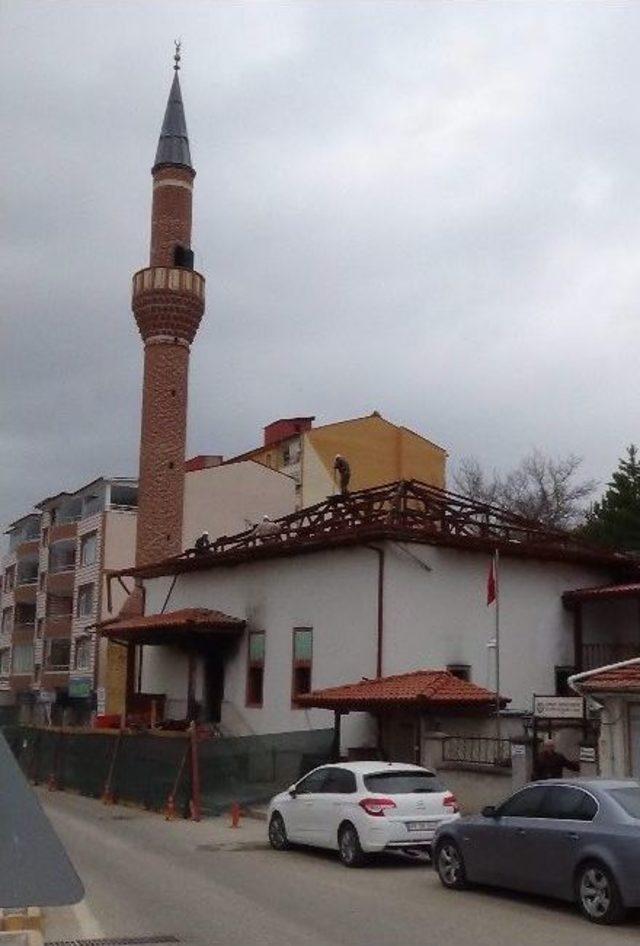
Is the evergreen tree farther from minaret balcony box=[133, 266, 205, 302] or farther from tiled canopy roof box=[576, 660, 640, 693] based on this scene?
tiled canopy roof box=[576, 660, 640, 693]

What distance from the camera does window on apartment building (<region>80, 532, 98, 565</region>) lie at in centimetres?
6216

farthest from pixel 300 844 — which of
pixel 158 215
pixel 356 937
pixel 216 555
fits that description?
pixel 158 215

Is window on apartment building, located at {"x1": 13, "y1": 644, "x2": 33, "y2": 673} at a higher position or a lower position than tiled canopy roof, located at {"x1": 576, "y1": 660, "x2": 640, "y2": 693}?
higher

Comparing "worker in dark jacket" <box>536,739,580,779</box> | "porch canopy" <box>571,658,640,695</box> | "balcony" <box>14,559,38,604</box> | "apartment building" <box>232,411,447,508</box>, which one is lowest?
"worker in dark jacket" <box>536,739,580,779</box>

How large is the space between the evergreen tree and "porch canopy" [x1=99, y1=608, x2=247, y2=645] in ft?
70.1

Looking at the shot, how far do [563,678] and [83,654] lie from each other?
125ft

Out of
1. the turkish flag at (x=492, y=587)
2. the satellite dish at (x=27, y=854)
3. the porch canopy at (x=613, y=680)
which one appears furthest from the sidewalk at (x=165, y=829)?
the satellite dish at (x=27, y=854)

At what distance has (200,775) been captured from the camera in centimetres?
2323

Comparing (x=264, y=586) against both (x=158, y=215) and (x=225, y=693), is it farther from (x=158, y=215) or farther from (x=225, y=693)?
(x=158, y=215)

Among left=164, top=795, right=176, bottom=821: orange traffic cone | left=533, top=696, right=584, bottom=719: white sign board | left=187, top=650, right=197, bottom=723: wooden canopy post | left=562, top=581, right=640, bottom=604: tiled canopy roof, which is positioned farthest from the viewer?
left=187, top=650, right=197, bottom=723: wooden canopy post

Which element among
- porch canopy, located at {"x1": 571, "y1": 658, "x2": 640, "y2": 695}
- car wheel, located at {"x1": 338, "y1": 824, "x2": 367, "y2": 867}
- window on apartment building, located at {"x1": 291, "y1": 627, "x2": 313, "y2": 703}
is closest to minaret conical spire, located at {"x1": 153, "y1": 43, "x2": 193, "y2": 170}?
window on apartment building, located at {"x1": 291, "y1": 627, "x2": 313, "y2": 703}

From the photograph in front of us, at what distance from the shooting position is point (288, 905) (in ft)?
40.2

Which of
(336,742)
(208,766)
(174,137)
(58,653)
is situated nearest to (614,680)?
(336,742)

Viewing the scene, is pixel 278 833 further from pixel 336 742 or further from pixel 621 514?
pixel 621 514
